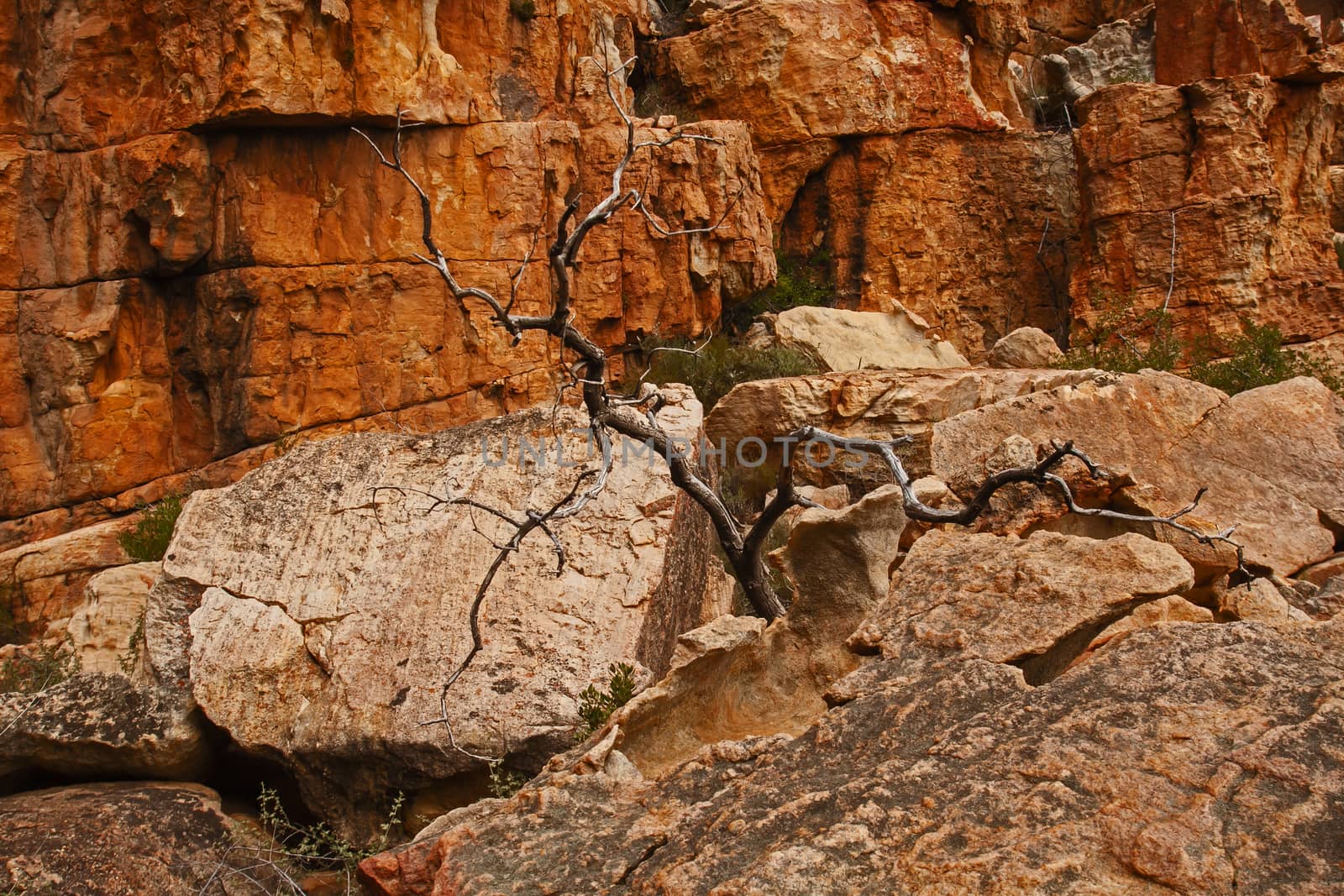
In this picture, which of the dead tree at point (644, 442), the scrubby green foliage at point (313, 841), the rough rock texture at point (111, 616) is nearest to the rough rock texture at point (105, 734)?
the scrubby green foliage at point (313, 841)

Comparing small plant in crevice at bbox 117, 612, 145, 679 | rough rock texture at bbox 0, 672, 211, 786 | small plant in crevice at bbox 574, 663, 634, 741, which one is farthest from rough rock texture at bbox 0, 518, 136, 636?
small plant in crevice at bbox 574, 663, 634, 741

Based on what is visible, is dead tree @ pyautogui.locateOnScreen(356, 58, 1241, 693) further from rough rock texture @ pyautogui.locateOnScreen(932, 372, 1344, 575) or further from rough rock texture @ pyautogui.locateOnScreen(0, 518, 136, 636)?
rough rock texture @ pyautogui.locateOnScreen(0, 518, 136, 636)

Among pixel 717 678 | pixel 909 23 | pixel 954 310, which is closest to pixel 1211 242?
pixel 954 310

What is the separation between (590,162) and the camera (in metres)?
9.96

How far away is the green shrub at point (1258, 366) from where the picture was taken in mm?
8445

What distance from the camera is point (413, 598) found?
4.95m

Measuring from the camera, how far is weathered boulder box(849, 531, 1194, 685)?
324 cm

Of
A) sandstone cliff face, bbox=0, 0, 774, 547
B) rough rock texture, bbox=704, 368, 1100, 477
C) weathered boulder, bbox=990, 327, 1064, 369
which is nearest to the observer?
rough rock texture, bbox=704, 368, 1100, 477

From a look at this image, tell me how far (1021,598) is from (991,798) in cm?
99

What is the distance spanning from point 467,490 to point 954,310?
7.93m

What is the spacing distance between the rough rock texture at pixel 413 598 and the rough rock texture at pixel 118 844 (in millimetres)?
367

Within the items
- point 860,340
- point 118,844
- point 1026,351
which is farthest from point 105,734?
point 1026,351

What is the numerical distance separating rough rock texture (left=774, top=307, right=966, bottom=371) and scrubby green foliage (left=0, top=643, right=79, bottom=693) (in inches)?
241

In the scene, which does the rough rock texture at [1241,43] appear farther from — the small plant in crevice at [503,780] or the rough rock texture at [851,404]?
the small plant in crevice at [503,780]
